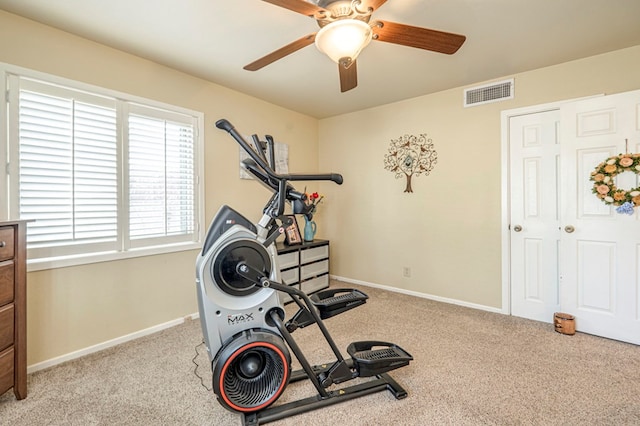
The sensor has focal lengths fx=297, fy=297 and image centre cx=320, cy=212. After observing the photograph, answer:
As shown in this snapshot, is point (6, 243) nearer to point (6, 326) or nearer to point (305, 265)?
point (6, 326)

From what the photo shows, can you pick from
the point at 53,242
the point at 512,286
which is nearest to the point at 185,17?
the point at 53,242

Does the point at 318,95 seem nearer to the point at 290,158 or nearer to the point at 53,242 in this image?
the point at 290,158

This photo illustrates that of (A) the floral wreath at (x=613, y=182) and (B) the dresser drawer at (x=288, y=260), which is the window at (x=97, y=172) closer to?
(B) the dresser drawer at (x=288, y=260)

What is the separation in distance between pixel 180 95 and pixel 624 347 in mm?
4421

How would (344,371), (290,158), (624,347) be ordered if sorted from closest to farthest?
(344,371) → (624,347) → (290,158)

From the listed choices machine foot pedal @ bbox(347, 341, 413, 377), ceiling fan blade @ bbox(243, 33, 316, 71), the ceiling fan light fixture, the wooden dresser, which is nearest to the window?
the wooden dresser

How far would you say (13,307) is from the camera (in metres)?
1.74

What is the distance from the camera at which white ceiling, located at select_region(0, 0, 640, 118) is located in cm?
193

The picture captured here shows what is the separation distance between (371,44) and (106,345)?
10.6 ft

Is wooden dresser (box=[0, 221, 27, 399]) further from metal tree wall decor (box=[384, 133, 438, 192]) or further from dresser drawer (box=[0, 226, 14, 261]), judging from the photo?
metal tree wall decor (box=[384, 133, 438, 192])

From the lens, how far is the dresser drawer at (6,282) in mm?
1670

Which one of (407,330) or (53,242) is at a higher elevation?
(53,242)

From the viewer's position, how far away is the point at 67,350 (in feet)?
7.35

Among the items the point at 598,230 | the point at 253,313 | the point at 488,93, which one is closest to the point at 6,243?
the point at 253,313
